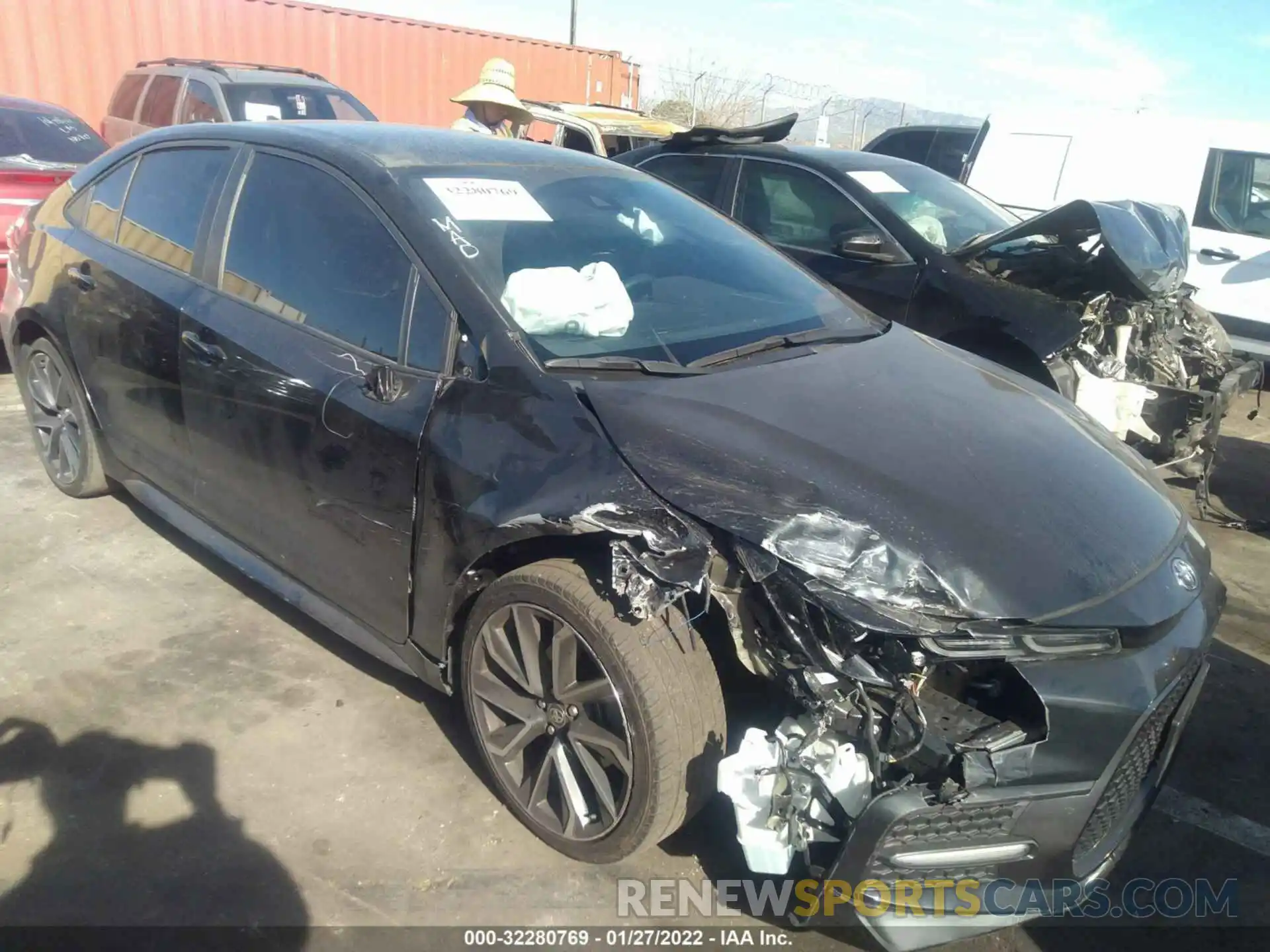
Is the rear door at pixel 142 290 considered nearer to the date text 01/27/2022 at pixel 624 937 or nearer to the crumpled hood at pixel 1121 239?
the date text 01/27/2022 at pixel 624 937

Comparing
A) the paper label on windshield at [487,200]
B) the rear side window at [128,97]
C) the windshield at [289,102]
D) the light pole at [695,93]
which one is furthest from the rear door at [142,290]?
the light pole at [695,93]

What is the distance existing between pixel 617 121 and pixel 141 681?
27.5 ft

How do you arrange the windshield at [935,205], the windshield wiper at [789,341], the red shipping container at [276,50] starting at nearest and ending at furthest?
1. the windshield wiper at [789,341]
2. the windshield at [935,205]
3. the red shipping container at [276,50]

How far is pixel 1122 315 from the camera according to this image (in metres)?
4.97

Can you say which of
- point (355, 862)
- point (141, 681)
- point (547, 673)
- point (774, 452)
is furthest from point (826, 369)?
point (141, 681)

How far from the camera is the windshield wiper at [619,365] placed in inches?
96.3

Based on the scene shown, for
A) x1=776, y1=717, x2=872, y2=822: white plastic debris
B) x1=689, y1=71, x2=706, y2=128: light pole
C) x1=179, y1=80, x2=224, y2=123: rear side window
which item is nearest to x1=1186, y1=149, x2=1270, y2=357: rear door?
x1=776, y1=717, x2=872, y2=822: white plastic debris

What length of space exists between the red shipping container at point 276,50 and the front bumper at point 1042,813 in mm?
12787

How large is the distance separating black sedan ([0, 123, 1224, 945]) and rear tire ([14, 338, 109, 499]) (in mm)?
734

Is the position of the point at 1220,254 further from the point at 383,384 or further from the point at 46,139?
the point at 46,139

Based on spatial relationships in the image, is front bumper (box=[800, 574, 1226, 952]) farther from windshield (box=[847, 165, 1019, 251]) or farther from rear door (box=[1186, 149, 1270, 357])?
rear door (box=[1186, 149, 1270, 357])

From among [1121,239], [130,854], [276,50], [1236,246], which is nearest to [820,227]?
[1121,239]

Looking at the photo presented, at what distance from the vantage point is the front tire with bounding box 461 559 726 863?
85.4 inches

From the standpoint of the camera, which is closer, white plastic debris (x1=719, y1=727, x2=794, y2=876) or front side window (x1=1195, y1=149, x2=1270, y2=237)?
white plastic debris (x1=719, y1=727, x2=794, y2=876)
